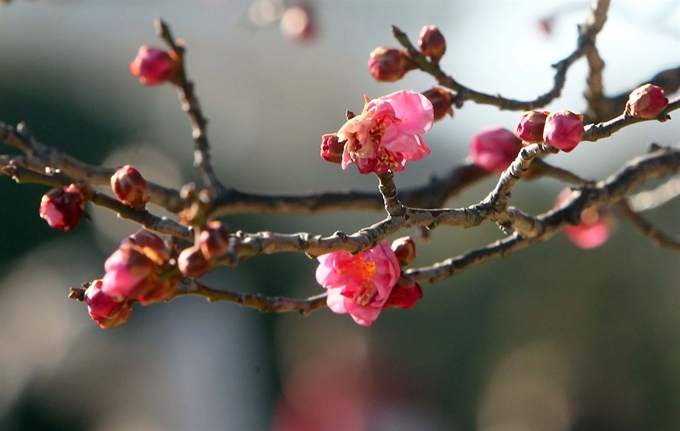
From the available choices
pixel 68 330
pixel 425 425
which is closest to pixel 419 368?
pixel 425 425

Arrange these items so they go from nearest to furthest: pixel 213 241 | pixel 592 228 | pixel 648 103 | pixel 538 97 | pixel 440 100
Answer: pixel 213 241
pixel 648 103
pixel 440 100
pixel 538 97
pixel 592 228

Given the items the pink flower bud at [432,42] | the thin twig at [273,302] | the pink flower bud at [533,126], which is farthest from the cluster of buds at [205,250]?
the pink flower bud at [432,42]

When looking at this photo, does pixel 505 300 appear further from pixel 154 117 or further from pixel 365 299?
pixel 365 299

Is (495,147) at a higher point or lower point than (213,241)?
higher

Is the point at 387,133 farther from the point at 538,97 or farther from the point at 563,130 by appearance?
the point at 538,97

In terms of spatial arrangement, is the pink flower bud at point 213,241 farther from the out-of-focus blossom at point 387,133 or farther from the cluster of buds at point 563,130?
the cluster of buds at point 563,130

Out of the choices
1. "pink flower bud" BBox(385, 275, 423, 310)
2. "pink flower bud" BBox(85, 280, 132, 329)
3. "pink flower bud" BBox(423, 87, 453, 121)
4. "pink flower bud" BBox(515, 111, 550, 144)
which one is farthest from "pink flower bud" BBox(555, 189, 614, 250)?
"pink flower bud" BBox(85, 280, 132, 329)

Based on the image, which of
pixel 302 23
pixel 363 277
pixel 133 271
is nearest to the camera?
pixel 133 271

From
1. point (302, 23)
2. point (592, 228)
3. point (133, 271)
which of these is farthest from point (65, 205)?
point (302, 23)
